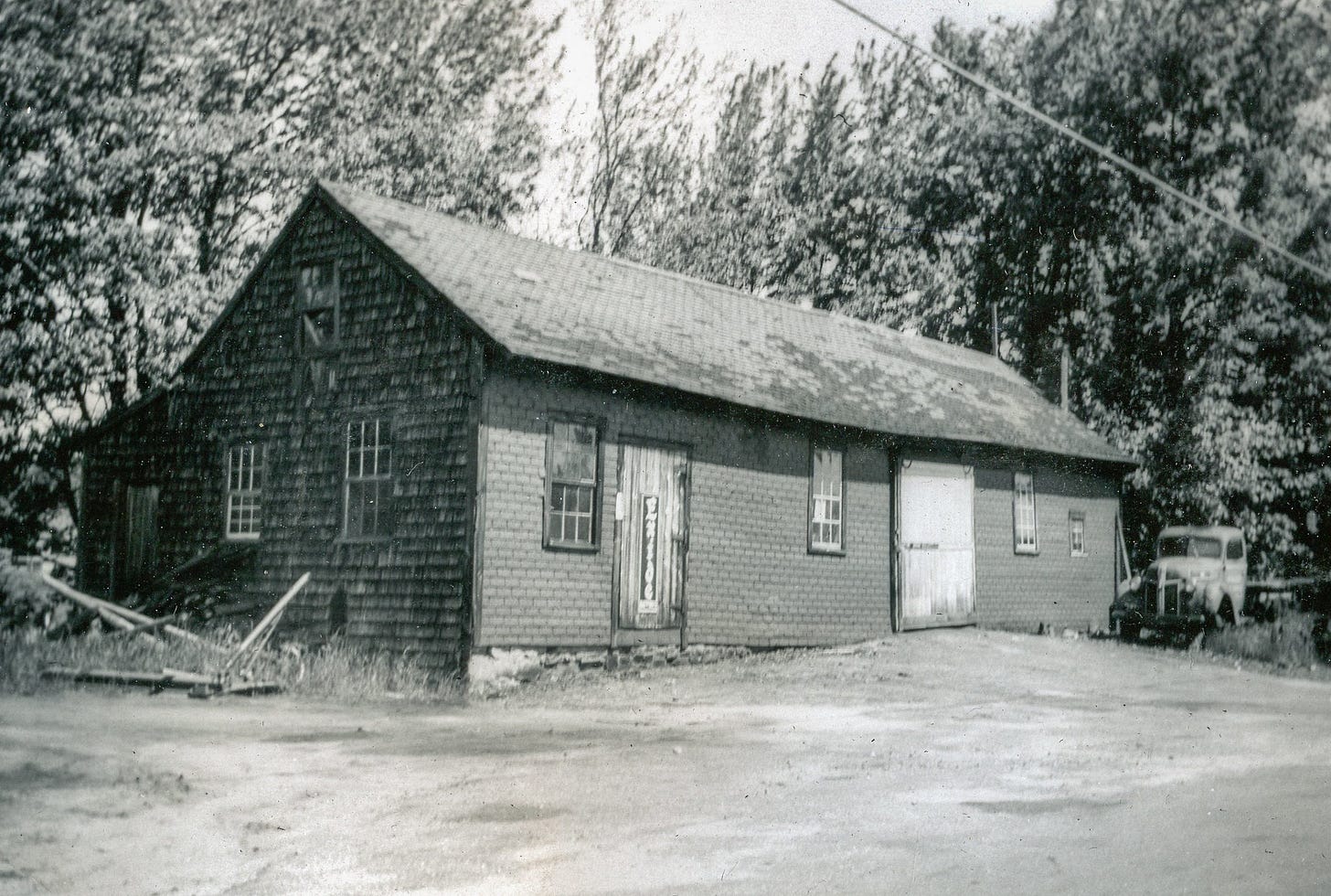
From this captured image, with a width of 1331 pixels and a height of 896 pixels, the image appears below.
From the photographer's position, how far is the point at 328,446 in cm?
1747

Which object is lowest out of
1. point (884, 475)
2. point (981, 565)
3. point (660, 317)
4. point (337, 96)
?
point (981, 565)

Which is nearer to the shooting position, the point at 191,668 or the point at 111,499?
the point at 191,668

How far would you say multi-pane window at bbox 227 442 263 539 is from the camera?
18.5 metres

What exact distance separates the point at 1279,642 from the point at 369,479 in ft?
49.4

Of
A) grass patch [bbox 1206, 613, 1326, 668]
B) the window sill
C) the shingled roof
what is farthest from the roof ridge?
grass patch [bbox 1206, 613, 1326, 668]

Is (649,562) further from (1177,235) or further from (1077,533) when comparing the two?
(1177,235)

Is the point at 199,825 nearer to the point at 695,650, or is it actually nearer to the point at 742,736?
the point at 742,736

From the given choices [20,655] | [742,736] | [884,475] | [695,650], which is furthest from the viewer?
[884,475]

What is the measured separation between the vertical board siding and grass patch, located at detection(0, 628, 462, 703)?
0.39 metres

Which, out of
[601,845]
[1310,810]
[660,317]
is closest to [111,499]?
[660,317]

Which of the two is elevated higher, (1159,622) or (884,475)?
(884,475)

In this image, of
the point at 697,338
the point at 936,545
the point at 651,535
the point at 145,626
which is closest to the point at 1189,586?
the point at 936,545

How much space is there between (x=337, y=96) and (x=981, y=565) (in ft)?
48.2

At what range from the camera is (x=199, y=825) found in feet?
24.8
